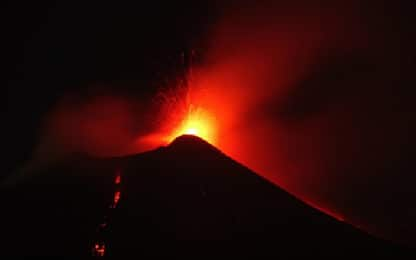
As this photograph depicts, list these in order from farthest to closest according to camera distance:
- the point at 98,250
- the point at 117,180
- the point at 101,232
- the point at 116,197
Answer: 1. the point at 117,180
2. the point at 116,197
3. the point at 101,232
4. the point at 98,250

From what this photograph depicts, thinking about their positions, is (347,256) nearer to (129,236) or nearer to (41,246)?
(129,236)

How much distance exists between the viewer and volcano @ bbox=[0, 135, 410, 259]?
48.0 feet

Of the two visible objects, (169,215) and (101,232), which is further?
(169,215)

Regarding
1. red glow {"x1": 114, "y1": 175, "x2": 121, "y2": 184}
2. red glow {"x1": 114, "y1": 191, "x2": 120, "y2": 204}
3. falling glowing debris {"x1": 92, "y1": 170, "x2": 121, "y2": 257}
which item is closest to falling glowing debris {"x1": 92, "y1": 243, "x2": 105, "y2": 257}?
falling glowing debris {"x1": 92, "y1": 170, "x2": 121, "y2": 257}

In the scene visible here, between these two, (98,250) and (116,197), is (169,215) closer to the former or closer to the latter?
(98,250)

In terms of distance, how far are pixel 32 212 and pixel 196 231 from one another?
19.9 ft

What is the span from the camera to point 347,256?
1440 cm

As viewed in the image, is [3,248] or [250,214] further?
[250,214]

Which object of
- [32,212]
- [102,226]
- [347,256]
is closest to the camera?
[347,256]

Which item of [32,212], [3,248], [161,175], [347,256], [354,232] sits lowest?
[347,256]

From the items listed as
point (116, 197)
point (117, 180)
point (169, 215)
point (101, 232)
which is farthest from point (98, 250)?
point (117, 180)

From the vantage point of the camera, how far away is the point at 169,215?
16031mm

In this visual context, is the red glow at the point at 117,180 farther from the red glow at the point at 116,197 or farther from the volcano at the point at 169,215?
the red glow at the point at 116,197

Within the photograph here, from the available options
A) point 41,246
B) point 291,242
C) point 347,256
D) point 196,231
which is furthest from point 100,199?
point 347,256
